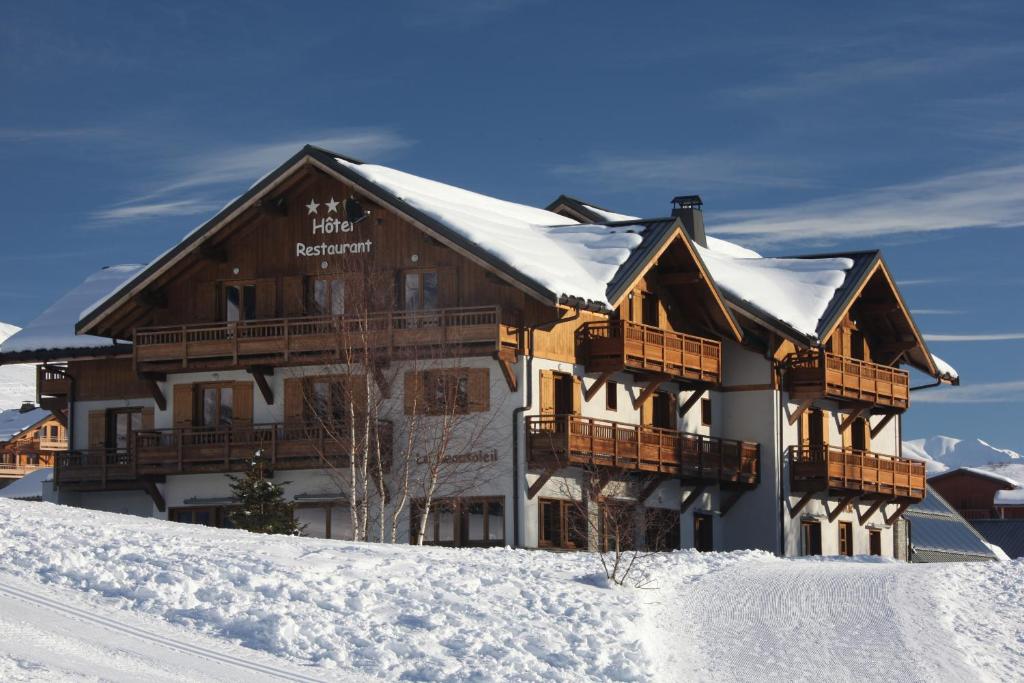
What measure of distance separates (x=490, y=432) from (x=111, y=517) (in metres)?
11.7

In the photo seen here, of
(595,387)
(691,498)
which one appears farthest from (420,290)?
(691,498)

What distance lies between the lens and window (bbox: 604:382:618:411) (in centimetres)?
4672

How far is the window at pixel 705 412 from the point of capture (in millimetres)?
51500

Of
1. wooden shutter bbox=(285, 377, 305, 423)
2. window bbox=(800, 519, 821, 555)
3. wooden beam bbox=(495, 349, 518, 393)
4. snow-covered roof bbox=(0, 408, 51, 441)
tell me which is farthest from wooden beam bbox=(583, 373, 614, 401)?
snow-covered roof bbox=(0, 408, 51, 441)

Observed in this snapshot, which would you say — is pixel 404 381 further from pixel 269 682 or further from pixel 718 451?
pixel 269 682

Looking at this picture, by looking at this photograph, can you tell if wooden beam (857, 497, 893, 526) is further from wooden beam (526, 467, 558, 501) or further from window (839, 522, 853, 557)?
wooden beam (526, 467, 558, 501)

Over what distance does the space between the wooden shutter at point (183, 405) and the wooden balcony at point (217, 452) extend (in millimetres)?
396

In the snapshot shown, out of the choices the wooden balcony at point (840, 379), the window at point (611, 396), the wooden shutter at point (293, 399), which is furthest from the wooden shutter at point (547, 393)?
the wooden balcony at point (840, 379)

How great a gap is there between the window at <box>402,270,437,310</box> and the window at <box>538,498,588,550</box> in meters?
5.71

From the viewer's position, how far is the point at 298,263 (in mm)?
46562

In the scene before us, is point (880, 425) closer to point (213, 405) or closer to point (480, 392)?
point (480, 392)

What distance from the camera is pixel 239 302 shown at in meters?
47.3

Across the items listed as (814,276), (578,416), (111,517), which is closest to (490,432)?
(578,416)

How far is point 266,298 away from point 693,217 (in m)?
17.4
